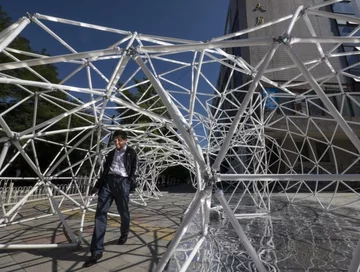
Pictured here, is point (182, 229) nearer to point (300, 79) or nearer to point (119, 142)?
point (119, 142)

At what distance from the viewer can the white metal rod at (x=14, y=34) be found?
2.82 meters

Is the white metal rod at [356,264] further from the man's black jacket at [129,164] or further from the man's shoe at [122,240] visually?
the man's shoe at [122,240]

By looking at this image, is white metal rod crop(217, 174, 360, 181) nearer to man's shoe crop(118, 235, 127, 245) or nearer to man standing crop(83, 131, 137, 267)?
man standing crop(83, 131, 137, 267)

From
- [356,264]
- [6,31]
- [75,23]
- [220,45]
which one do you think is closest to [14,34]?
[6,31]

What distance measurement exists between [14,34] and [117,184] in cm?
309

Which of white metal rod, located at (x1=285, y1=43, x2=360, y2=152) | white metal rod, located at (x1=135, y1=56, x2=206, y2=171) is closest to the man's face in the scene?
white metal rod, located at (x1=135, y1=56, x2=206, y2=171)

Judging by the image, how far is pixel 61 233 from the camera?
20.0 feet

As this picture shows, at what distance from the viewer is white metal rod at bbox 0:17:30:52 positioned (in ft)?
9.26

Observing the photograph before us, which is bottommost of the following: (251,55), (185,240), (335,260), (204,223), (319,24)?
(335,260)

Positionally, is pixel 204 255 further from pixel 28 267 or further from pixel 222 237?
pixel 28 267

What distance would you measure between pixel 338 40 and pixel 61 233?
727 centimetres

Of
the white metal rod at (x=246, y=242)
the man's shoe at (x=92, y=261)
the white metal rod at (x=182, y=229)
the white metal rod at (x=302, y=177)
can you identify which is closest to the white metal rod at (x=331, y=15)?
the white metal rod at (x=302, y=177)

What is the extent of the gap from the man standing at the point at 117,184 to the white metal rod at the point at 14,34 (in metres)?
2.48

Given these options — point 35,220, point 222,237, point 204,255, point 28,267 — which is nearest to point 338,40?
point 204,255
